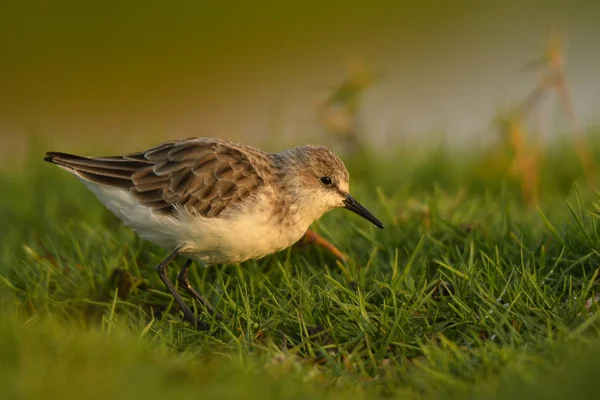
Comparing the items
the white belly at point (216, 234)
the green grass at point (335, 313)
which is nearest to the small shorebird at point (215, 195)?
the white belly at point (216, 234)

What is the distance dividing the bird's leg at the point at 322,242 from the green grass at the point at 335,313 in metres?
0.09

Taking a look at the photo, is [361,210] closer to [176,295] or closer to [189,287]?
[189,287]

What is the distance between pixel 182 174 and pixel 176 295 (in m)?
0.97

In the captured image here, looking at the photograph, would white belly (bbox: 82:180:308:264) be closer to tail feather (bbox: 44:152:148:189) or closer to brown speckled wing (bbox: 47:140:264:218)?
brown speckled wing (bbox: 47:140:264:218)

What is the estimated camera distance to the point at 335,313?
19.2 feet

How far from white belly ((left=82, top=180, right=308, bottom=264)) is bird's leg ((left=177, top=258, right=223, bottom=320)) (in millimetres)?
198

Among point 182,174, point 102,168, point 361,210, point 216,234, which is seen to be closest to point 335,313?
point 216,234

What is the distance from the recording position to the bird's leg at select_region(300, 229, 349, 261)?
684 cm

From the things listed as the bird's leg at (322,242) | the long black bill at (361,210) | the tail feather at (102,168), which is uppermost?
the tail feather at (102,168)

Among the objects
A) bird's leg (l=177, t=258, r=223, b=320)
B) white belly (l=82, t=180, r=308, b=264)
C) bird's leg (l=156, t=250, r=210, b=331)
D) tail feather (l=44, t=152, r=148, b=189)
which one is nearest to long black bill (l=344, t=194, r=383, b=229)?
white belly (l=82, t=180, r=308, b=264)

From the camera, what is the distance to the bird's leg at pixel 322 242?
22.4ft

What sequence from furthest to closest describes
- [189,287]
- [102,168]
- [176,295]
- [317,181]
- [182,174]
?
[317,181] → [102,168] → [182,174] → [189,287] → [176,295]

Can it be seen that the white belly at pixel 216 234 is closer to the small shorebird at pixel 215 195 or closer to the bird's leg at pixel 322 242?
the small shorebird at pixel 215 195

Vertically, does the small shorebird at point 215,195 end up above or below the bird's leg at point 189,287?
above
